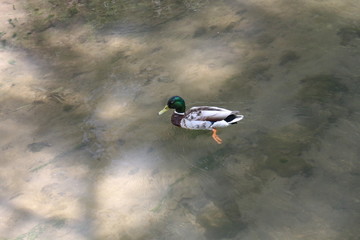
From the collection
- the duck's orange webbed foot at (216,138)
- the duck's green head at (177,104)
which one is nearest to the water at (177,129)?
the duck's orange webbed foot at (216,138)

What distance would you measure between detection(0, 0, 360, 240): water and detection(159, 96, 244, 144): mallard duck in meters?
0.16

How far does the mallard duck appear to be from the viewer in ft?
17.1

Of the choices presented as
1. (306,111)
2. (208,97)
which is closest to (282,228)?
(306,111)

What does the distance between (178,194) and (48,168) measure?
1.67m

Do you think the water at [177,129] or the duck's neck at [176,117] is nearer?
the water at [177,129]

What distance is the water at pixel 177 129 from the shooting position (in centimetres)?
447

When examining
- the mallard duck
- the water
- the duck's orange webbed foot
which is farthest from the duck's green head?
the duck's orange webbed foot

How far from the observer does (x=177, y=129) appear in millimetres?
5574

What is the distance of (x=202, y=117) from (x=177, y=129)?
46 cm

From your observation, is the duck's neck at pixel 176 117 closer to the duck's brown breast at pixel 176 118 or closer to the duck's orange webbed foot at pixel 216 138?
the duck's brown breast at pixel 176 118

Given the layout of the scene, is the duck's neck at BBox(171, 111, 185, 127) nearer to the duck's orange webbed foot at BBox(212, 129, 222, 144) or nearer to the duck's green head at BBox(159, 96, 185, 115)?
the duck's green head at BBox(159, 96, 185, 115)

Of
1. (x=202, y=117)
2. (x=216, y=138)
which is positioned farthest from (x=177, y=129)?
(x=216, y=138)

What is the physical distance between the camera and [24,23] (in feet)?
26.3

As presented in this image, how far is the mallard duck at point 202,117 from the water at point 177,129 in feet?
0.54
